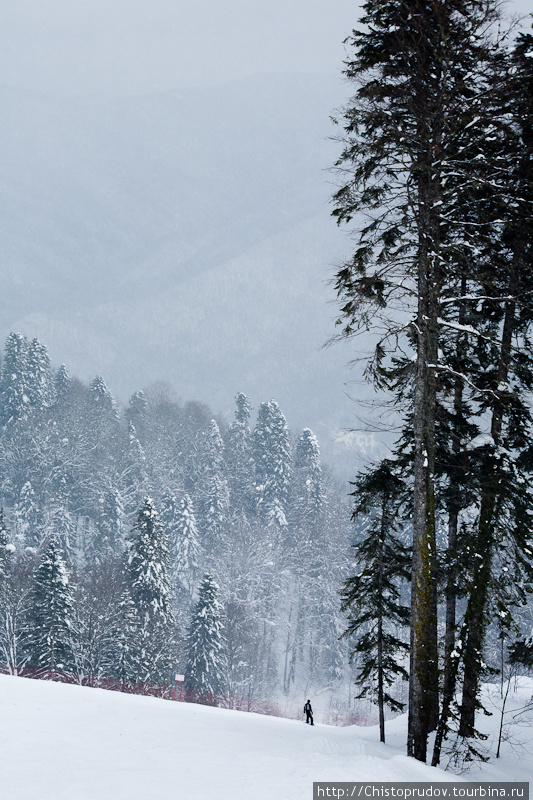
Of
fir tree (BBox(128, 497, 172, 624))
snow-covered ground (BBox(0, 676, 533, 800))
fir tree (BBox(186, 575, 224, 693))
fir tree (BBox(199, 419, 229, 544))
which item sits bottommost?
snow-covered ground (BBox(0, 676, 533, 800))

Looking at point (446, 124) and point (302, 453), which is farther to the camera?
point (302, 453)

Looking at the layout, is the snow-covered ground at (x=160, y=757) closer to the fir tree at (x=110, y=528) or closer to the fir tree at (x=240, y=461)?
the fir tree at (x=110, y=528)

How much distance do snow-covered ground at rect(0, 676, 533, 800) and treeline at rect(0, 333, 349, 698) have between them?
68.7 ft

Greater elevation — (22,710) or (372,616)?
(372,616)

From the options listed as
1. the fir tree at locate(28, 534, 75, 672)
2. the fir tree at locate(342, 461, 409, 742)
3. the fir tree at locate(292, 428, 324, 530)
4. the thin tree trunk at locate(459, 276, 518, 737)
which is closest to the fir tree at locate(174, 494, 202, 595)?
the fir tree at locate(292, 428, 324, 530)

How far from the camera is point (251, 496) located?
7869 centimetres

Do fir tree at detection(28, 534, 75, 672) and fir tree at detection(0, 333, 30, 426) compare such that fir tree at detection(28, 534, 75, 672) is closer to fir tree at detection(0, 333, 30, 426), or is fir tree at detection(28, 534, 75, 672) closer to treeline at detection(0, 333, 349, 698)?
treeline at detection(0, 333, 349, 698)

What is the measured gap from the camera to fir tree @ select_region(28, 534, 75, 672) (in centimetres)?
3325

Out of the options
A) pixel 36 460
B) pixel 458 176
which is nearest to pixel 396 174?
pixel 458 176

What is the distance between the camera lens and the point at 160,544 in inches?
1663

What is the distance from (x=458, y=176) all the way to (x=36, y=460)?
68594 millimetres

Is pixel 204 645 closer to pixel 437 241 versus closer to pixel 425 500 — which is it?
pixel 425 500

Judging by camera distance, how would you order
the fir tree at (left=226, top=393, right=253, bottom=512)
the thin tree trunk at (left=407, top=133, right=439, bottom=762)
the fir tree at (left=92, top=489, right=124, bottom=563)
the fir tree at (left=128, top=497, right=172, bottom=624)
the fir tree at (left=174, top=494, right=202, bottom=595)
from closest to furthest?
1. the thin tree trunk at (left=407, top=133, right=439, bottom=762)
2. the fir tree at (left=128, top=497, right=172, bottom=624)
3. the fir tree at (left=92, top=489, right=124, bottom=563)
4. the fir tree at (left=174, top=494, right=202, bottom=595)
5. the fir tree at (left=226, top=393, right=253, bottom=512)

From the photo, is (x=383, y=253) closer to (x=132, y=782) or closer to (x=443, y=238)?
(x=443, y=238)
